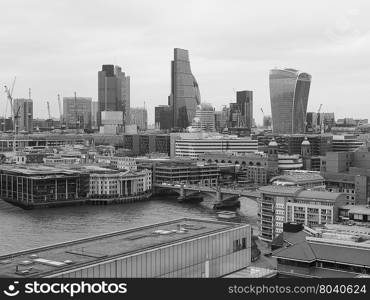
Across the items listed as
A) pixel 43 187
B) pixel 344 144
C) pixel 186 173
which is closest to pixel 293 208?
pixel 43 187

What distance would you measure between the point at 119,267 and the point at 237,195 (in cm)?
1925

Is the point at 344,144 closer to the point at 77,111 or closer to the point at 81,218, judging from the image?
the point at 81,218

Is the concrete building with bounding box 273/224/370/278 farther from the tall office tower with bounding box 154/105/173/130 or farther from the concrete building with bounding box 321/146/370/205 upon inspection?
the tall office tower with bounding box 154/105/173/130

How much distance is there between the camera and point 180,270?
8.09m

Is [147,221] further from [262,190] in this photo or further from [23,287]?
[23,287]

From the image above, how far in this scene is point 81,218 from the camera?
2242 cm

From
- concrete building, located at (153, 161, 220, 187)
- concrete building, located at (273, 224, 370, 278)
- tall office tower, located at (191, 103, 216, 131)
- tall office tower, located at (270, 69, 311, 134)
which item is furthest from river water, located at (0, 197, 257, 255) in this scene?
tall office tower, located at (191, 103, 216, 131)

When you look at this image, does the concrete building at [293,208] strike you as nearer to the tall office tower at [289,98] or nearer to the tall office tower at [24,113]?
the tall office tower at [289,98]

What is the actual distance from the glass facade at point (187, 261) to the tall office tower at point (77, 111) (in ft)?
284

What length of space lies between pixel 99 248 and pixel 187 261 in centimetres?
113

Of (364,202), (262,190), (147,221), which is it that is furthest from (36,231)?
(364,202)

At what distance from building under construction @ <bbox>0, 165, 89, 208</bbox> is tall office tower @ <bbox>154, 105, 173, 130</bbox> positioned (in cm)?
5718

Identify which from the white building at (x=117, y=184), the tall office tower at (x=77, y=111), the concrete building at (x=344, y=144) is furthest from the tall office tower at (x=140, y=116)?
the white building at (x=117, y=184)

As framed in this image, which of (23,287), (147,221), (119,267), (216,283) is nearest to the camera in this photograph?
(23,287)
